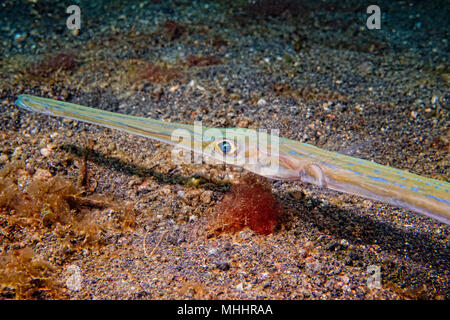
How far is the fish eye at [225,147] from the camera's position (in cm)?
335

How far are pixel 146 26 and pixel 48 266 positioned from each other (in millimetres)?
7039

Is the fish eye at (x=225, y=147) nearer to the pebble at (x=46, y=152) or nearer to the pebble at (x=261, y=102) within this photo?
the pebble at (x=261, y=102)

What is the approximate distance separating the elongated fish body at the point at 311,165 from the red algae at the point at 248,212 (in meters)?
0.68

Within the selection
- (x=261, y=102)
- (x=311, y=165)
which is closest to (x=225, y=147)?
(x=311, y=165)

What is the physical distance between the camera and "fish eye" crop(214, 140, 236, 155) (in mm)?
3354

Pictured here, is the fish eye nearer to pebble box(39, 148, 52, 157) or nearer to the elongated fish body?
the elongated fish body

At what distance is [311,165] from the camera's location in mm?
3266

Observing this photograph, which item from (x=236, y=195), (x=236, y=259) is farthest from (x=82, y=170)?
(x=236, y=259)

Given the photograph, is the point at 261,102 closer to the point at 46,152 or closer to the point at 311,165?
the point at 311,165

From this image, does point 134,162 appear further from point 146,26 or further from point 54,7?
point 54,7

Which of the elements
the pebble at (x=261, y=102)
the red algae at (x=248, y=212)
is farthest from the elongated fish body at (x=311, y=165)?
the pebble at (x=261, y=102)
